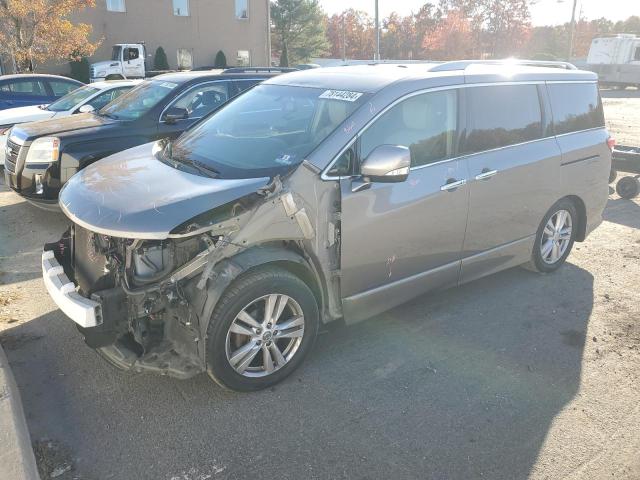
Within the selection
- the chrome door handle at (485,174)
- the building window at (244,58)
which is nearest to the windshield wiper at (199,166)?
the chrome door handle at (485,174)

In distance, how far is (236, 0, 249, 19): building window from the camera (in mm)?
32950

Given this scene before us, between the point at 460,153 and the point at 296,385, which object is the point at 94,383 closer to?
the point at 296,385

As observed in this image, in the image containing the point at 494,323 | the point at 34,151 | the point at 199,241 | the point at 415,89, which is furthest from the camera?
the point at 34,151

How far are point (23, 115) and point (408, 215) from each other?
331 inches

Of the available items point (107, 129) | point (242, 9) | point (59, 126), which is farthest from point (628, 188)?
point (242, 9)

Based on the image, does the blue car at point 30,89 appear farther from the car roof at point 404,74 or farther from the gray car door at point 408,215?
the gray car door at point 408,215

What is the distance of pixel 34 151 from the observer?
6.35m

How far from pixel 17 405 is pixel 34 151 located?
409 centimetres

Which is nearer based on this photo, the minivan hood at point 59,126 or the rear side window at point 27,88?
the minivan hood at point 59,126

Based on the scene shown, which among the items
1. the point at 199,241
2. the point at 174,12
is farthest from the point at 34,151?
the point at 174,12

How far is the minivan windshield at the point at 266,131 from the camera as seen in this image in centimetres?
359

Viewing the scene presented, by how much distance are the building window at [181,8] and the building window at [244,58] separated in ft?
13.4

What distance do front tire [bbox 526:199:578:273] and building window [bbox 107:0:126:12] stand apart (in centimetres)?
2866

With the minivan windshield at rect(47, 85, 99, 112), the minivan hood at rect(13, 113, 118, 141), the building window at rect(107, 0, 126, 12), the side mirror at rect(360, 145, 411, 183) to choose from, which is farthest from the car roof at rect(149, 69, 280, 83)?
the building window at rect(107, 0, 126, 12)
